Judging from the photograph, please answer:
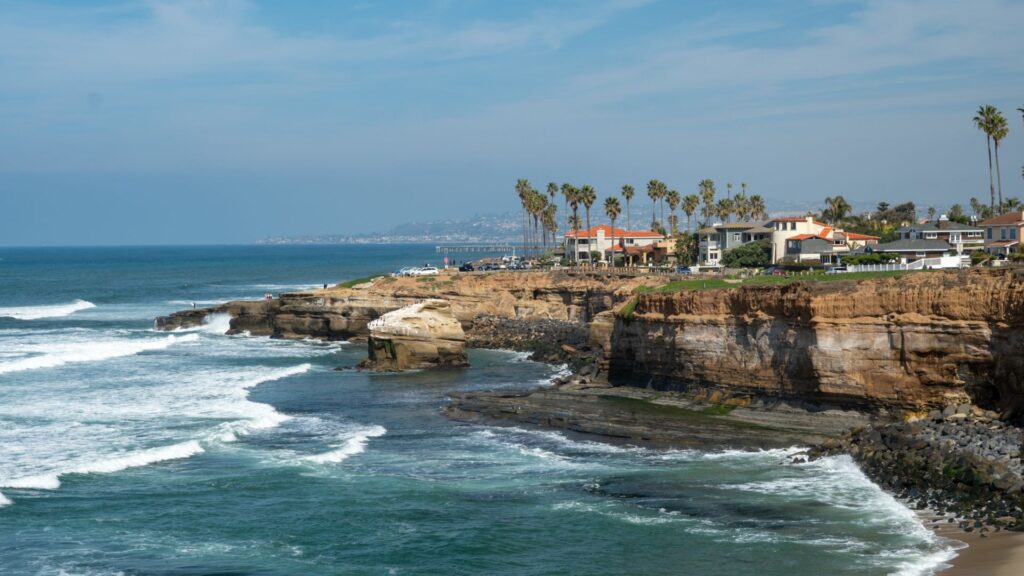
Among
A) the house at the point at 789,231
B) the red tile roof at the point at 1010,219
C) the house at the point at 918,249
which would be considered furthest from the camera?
the house at the point at 789,231

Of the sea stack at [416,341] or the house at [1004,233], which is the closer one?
the sea stack at [416,341]

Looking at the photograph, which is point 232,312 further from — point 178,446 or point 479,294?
point 178,446

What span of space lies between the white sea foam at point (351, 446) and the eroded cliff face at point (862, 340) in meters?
13.7

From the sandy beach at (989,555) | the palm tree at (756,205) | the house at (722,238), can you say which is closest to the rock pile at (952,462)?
the sandy beach at (989,555)

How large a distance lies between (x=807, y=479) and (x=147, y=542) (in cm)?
1828

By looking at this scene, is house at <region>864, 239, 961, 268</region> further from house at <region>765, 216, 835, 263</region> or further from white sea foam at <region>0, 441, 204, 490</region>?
white sea foam at <region>0, 441, 204, 490</region>

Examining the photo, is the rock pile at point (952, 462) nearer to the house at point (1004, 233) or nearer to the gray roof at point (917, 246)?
the house at point (1004, 233)

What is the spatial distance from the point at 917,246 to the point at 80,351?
54517mm

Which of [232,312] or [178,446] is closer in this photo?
[178,446]

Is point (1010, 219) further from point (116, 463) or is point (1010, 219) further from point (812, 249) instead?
point (116, 463)

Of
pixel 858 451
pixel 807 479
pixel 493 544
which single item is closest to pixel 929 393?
pixel 858 451

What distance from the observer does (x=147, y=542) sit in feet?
84.5

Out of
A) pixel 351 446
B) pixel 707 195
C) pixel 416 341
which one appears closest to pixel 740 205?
pixel 707 195

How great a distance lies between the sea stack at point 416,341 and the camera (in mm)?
57156
